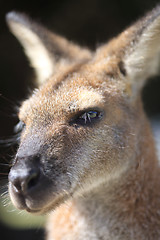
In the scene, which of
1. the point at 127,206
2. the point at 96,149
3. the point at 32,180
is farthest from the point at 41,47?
the point at 127,206

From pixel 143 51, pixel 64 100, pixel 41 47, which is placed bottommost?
pixel 64 100

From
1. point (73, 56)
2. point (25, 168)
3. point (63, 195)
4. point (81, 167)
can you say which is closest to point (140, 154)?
point (81, 167)

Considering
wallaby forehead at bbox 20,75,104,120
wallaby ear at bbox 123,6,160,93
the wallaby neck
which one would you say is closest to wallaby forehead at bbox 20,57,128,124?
wallaby forehead at bbox 20,75,104,120

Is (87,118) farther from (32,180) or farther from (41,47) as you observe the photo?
(41,47)

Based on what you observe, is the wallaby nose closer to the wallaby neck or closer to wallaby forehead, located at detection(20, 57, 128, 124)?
wallaby forehead, located at detection(20, 57, 128, 124)

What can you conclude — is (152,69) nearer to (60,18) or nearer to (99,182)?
(99,182)

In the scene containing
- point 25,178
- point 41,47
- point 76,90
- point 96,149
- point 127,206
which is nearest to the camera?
point 25,178

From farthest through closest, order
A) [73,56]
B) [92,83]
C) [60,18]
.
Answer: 1. [60,18]
2. [73,56]
3. [92,83]
